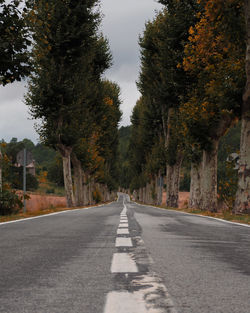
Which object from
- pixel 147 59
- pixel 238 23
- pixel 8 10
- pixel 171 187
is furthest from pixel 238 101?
pixel 147 59

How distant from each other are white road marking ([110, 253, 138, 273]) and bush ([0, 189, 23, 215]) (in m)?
10.4

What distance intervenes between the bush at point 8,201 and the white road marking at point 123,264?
10365mm

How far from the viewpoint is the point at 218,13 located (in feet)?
44.9

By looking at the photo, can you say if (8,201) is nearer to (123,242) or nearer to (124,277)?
(123,242)

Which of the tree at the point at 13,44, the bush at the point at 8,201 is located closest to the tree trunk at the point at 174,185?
the bush at the point at 8,201

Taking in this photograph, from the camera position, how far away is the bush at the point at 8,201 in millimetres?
14008

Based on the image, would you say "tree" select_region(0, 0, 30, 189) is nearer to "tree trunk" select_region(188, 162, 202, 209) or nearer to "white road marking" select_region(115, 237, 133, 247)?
"white road marking" select_region(115, 237, 133, 247)

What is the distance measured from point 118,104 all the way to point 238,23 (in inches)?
1601

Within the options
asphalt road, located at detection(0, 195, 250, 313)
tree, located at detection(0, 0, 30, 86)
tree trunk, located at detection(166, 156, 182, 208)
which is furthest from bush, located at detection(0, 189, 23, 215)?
tree trunk, located at detection(166, 156, 182, 208)

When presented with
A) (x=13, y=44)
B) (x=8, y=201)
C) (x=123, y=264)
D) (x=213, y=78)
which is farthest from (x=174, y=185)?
(x=123, y=264)

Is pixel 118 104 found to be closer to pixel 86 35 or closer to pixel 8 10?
pixel 86 35

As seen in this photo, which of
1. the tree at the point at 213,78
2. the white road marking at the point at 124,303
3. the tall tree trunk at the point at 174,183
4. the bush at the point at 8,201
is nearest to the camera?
the white road marking at the point at 124,303

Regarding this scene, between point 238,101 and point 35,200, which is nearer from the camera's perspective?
point 238,101

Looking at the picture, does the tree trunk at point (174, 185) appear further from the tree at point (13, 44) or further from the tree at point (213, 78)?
the tree at point (13, 44)
